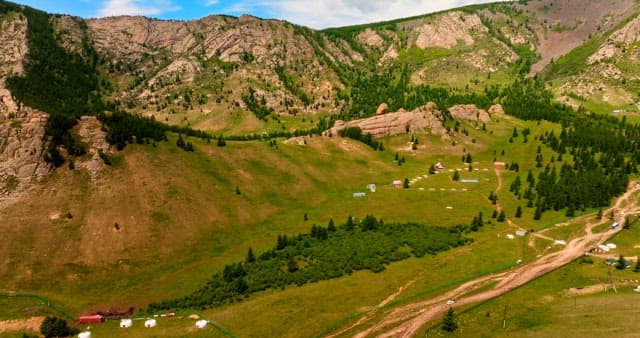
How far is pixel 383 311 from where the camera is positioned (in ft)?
281

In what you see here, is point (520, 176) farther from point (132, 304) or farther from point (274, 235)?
point (132, 304)

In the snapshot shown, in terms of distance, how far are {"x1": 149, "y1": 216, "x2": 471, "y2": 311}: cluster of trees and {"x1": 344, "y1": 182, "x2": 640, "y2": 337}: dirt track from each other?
19.2m

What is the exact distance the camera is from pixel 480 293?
9112cm

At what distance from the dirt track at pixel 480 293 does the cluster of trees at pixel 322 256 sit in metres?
19.2

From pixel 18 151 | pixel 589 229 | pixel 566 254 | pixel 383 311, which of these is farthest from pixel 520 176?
pixel 18 151

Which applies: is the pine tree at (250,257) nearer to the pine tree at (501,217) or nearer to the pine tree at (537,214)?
the pine tree at (501,217)

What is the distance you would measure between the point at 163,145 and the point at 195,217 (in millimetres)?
40178

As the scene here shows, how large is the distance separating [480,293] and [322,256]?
127 feet

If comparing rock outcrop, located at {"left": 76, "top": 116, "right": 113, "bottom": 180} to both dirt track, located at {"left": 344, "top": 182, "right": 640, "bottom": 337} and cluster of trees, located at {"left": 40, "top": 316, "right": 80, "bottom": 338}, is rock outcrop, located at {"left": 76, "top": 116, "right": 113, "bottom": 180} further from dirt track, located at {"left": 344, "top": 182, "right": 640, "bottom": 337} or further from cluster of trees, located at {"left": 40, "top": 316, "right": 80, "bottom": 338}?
dirt track, located at {"left": 344, "top": 182, "right": 640, "bottom": 337}

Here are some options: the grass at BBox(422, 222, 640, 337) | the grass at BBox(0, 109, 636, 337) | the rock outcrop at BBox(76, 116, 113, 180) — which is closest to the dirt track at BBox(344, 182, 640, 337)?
the grass at BBox(422, 222, 640, 337)

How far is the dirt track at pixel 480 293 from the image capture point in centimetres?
7812

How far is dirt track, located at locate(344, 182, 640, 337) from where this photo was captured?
256ft

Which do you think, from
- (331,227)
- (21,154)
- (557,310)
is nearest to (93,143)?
(21,154)

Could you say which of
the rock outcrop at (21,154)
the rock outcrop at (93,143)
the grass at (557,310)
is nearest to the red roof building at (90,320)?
the rock outcrop at (21,154)
